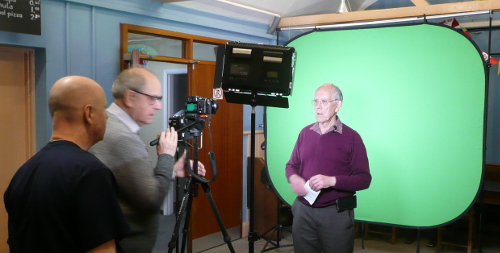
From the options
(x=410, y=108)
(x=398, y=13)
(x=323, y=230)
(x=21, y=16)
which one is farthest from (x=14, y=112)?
(x=398, y=13)

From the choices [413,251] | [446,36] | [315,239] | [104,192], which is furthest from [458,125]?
[104,192]

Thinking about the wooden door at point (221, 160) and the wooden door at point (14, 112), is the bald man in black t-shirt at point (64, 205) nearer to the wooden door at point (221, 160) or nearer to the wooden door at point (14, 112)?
the wooden door at point (14, 112)

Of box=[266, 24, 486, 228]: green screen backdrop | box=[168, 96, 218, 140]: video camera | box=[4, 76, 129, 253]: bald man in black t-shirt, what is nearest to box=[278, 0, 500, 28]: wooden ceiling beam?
box=[266, 24, 486, 228]: green screen backdrop

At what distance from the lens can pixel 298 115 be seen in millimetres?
3467

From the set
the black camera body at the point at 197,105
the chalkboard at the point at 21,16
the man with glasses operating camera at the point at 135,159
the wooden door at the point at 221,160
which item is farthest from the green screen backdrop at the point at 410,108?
the man with glasses operating camera at the point at 135,159

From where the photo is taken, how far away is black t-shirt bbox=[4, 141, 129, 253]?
3.30 ft

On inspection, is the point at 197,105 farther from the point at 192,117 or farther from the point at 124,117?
the point at 124,117

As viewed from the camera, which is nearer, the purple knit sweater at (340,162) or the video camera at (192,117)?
the purple knit sweater at (340,162)

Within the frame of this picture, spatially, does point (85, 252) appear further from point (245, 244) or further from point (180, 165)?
point (245, 244)

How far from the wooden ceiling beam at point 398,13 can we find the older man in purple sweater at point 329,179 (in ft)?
4.86

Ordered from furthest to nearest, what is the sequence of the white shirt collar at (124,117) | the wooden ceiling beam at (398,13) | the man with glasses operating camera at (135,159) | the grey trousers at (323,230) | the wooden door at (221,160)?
the wooden door at (221,160) < the wooden ceiling beam at (398,13) < the grey trousers at (323,230) < the white shirt collar at (124,117) < the man with glasses operating camera at (135,159)

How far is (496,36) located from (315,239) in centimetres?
397

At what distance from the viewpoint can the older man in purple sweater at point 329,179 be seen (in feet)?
7.30

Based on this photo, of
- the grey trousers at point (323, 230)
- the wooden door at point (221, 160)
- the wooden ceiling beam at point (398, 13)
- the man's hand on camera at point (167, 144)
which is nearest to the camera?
the man's hand on camera at point (167, 144)
